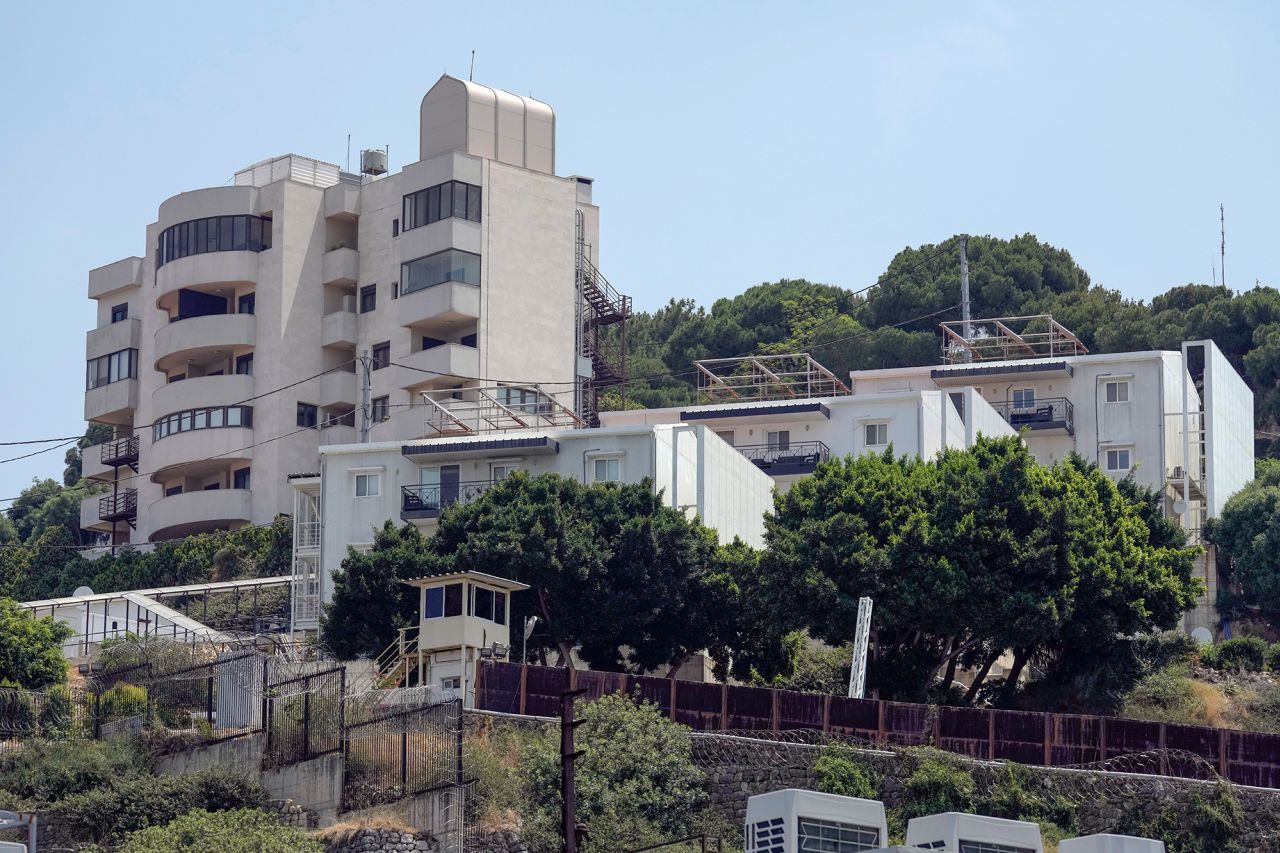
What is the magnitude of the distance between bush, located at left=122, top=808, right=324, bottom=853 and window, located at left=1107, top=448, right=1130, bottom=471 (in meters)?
50.6

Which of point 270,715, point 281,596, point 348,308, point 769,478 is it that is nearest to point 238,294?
point 348,308


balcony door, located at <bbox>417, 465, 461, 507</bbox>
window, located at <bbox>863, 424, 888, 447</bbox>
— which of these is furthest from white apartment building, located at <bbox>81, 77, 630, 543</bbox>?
balcony door, located at <bbox>417, 465, 461, 507</bbox>

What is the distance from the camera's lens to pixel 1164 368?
9219 cm

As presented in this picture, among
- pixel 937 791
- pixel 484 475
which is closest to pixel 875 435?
pixel 484 475

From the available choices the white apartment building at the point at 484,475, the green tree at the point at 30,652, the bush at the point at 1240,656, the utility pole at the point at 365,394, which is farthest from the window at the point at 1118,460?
the green tree at the point at 30,652

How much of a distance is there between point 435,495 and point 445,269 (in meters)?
A: 21.8

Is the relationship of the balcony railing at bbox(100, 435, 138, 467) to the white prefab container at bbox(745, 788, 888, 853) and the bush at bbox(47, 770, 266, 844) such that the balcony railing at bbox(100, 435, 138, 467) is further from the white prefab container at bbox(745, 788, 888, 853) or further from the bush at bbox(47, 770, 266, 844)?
the white prefab container at bbox(745, 788, 888, 853)

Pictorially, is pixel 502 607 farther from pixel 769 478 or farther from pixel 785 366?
pixel 785 366

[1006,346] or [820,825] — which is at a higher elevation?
[1006,346]

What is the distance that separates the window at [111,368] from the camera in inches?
4382

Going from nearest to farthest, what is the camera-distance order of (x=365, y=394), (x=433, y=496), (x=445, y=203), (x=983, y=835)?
(x=983, y=835) < (x=433, y=496) < (x=365, y=394) < (x=445, y=203)

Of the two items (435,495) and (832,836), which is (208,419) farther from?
(832,836)

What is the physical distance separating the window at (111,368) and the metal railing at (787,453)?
34354mm

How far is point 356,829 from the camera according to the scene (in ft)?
161
